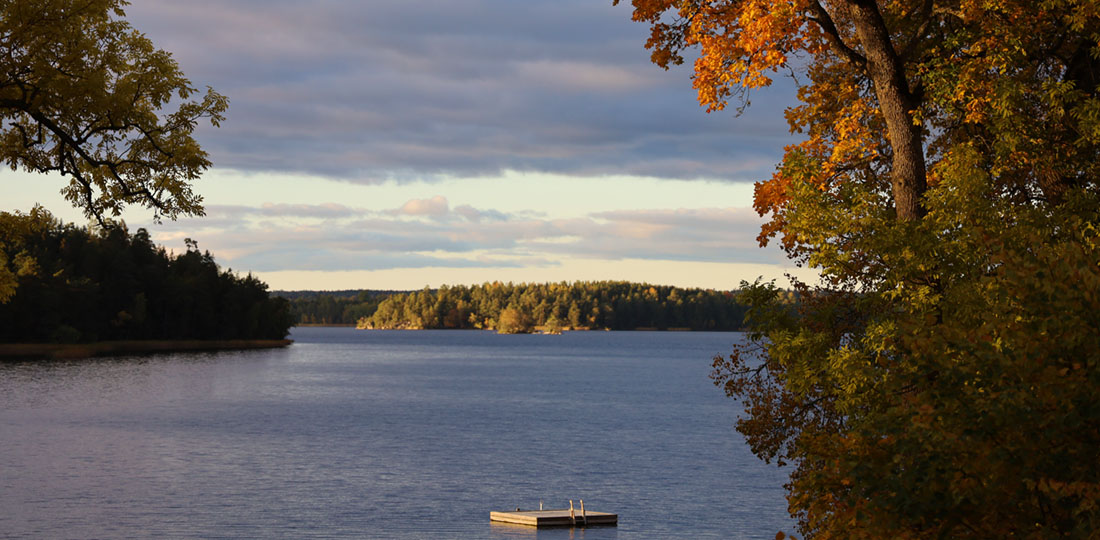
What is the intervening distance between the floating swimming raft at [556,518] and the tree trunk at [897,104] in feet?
105

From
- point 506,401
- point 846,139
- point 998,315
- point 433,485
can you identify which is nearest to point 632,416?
point 506,401

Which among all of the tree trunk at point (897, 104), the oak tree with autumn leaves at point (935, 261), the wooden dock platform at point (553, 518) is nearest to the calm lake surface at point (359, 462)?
the wooden dock platform at point (553, 518)

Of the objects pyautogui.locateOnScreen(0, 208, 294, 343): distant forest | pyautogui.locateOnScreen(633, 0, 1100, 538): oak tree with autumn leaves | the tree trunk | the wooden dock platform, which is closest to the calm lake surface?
the wooden dock platform

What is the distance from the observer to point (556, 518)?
158 feet

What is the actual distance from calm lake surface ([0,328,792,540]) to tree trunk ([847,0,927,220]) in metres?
31.4

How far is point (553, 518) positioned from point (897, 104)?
111 feet

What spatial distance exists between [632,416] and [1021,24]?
290ft

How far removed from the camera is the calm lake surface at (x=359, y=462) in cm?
4934

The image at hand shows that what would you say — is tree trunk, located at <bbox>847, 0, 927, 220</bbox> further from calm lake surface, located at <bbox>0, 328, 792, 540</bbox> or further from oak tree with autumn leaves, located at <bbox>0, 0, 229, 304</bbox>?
calm lake surface, located at <bbox>0, 328, 792, 540</bbox>

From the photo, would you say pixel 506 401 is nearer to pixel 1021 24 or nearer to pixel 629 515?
pixel 629 515

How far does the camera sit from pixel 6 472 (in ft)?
203

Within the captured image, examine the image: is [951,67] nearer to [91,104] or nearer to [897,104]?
[897,104]

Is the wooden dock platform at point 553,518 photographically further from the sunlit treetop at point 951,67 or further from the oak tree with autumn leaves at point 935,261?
the sunlit treetop at point 951,67

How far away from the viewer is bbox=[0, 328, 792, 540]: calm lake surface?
162 feet
